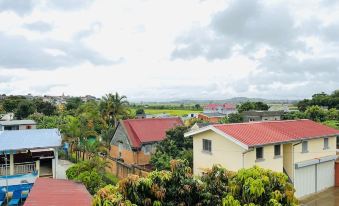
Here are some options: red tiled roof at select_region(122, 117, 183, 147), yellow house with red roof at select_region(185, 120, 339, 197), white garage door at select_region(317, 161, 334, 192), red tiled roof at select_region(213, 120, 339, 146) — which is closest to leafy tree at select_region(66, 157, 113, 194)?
yellow house with red roof at select_region(185, 120, 339, 197)

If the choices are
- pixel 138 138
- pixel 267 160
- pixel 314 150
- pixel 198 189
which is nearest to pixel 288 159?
pixel 267 160

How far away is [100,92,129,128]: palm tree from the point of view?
1845 inches

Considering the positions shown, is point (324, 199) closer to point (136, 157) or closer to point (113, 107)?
point (136, 157)

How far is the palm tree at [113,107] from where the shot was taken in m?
46.9

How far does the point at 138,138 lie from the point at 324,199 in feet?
60.8

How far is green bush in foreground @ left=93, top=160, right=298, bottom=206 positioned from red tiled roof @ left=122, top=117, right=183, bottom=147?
79.7 feet

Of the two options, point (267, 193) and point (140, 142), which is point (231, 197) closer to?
point (267, 193)

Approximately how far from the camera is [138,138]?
116ft

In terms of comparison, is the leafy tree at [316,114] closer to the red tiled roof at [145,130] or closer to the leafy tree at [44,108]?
the red tiled roof at [145,130]

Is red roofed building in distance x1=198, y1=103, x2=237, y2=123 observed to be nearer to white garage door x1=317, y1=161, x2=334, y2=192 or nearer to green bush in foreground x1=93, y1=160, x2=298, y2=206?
white garage door x1=317, y1=161, x2=334, y2=192

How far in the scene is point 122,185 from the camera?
8.93 m

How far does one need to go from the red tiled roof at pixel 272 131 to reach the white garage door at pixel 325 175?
2.52m

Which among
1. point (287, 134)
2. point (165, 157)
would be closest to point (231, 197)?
point (287, 134)

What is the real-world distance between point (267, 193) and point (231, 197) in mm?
1124
